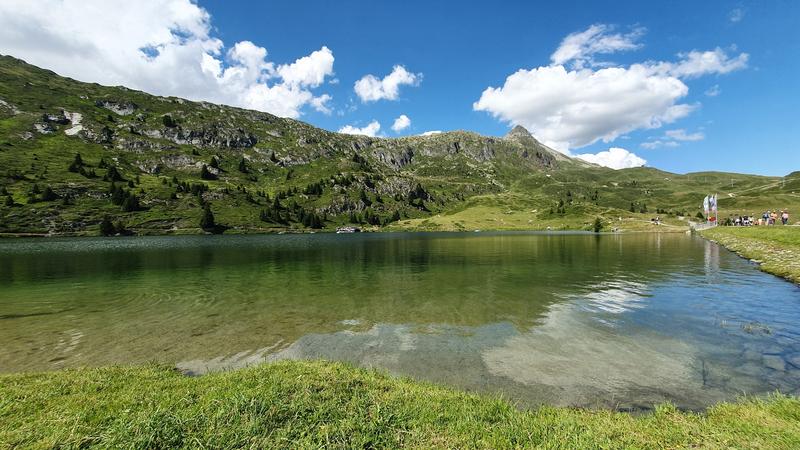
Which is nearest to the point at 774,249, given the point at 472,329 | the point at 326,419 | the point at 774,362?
the point at 774,362

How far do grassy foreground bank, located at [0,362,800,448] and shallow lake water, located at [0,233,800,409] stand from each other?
322 cm

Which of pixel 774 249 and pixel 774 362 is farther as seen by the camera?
pixel 774 249

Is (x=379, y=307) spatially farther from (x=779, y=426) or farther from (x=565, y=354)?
(x=779, y=426)

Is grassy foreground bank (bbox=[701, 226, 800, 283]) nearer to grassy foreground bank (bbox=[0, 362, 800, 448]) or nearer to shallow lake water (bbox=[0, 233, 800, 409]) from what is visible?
shallow lake water (bbox=[0, 233, 800, 409])

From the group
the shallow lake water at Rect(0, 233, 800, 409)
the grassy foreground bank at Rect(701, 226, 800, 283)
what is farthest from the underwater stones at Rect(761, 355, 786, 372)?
the grassy foreground bank at Rect(701, 226, 800, 283)

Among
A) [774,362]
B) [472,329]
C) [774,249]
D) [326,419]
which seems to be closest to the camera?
[326,419]

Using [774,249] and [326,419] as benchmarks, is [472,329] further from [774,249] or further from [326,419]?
[774,249]

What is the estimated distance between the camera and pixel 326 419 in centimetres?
980

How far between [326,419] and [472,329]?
1670 centimetres

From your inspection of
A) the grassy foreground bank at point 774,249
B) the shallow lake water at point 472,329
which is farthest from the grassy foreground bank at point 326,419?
the grassy foreground bank at point 774,249

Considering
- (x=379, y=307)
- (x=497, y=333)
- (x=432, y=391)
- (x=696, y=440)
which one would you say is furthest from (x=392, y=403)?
(x=379, y=307)

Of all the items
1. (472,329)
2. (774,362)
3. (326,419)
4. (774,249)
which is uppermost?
(326,419)

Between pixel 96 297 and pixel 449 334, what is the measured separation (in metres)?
37.2

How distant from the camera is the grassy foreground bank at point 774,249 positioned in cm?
4305
